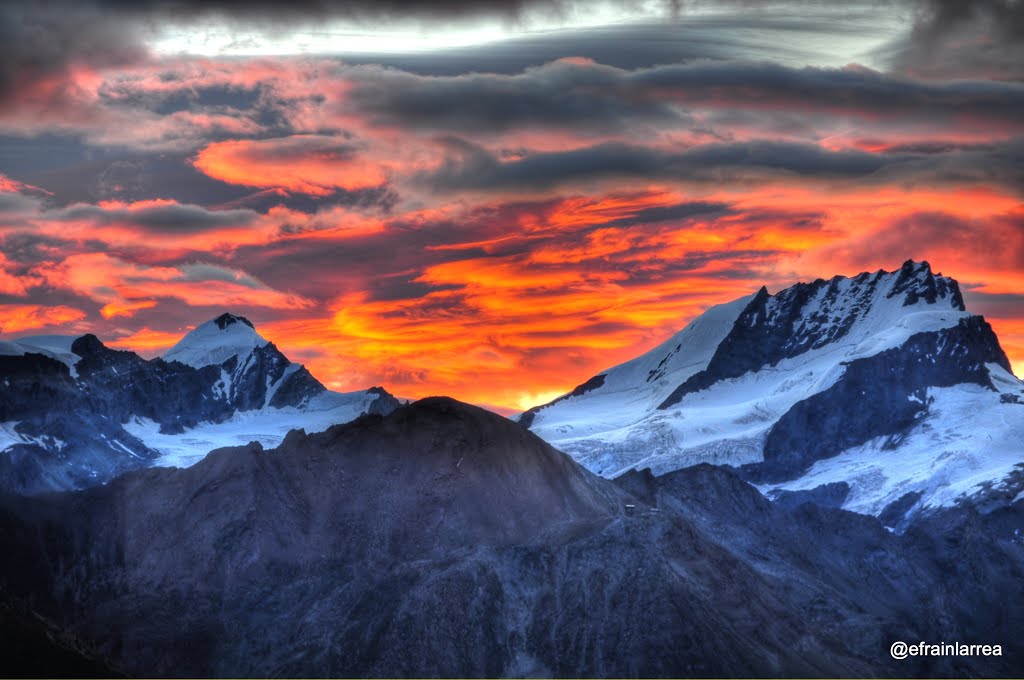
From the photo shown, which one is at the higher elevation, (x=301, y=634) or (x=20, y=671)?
(x=20, y=671)

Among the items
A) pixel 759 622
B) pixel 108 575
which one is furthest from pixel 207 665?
pixel 759 622

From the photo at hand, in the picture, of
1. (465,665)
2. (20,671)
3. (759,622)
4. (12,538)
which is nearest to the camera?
(20,671)

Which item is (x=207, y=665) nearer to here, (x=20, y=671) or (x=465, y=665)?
(x=465, y=665)

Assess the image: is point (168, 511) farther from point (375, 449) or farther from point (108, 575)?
point (375, 449)

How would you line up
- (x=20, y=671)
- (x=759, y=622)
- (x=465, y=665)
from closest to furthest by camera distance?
(x=20, y=671), (x=465, y=665), (x=759, y=622)

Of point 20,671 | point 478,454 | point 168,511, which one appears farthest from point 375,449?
point 20,671

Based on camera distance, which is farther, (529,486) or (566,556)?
(529,486)
